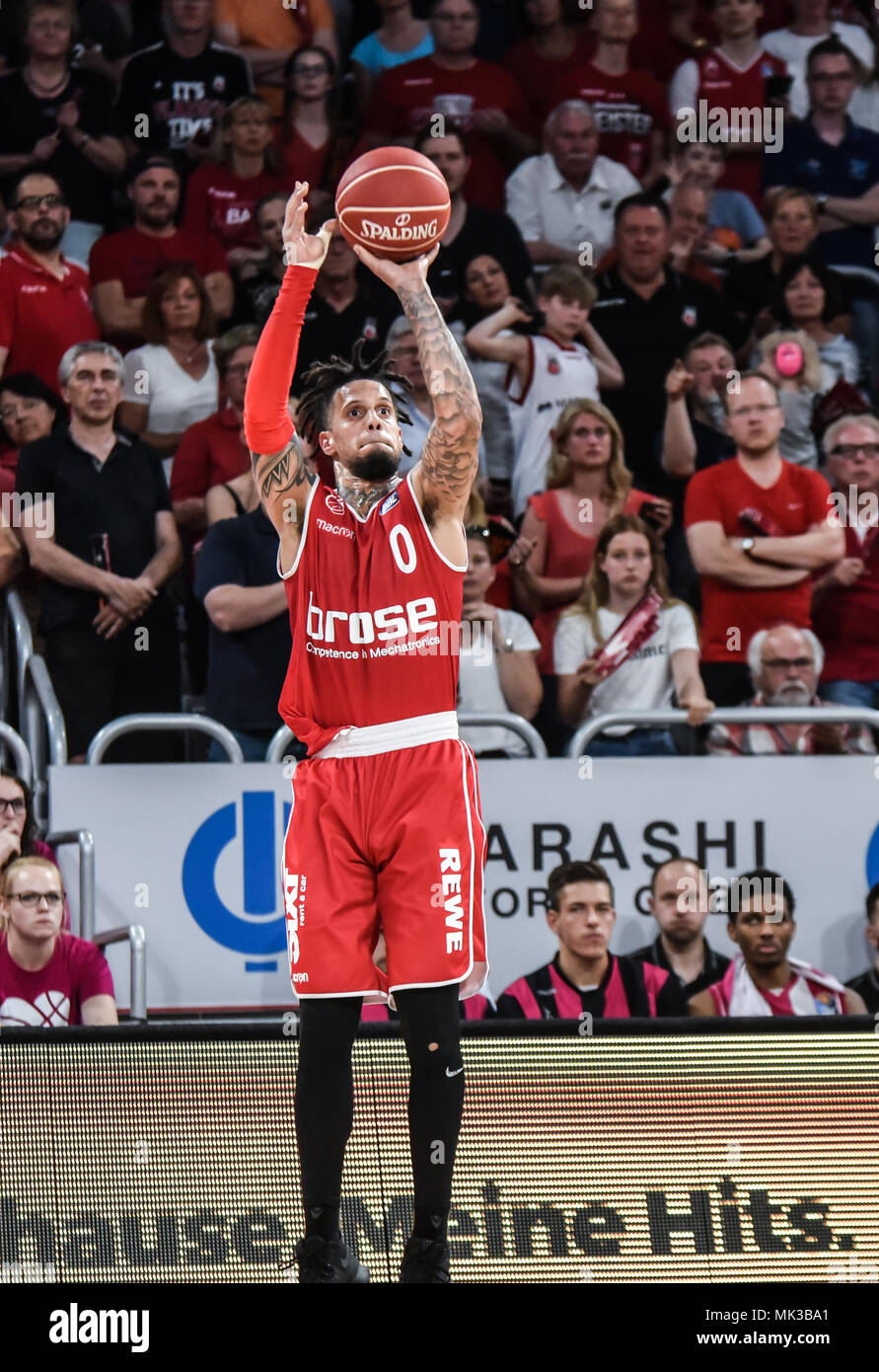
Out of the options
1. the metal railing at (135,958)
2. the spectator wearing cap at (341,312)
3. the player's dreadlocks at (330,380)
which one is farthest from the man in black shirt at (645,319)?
the player's dreadlocks at (330,380)

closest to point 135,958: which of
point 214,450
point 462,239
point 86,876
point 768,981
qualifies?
point 86,876

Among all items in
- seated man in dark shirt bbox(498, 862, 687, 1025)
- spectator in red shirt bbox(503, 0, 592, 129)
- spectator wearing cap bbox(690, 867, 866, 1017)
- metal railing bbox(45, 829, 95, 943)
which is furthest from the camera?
spectator in red shirt bbox(503, 0, 592, 129)

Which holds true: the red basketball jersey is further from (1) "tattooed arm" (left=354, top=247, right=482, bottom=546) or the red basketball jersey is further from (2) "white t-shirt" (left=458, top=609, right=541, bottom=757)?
(2) "white t-shirt" (left=458, top=609, right=541, bottom=757)

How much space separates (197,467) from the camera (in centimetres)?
883

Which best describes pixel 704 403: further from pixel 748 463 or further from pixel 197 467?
pixel 197 467

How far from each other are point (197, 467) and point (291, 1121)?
450cm

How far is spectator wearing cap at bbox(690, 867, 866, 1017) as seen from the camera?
731cm

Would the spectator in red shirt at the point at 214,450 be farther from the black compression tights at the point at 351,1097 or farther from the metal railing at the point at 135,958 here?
the black compression tights at the point at 351,1097

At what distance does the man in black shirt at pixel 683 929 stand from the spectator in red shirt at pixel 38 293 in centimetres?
397

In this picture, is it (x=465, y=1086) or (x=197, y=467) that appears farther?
(x=197, y=467)

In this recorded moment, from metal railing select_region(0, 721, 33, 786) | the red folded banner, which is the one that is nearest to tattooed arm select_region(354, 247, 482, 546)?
metal railing select_region(0, 721, 33, 786)

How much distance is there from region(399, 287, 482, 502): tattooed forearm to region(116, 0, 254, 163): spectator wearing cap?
6.07m

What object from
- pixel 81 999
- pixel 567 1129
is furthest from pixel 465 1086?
pixel 81 999

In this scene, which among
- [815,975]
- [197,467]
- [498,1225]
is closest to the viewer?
[498,1225]
